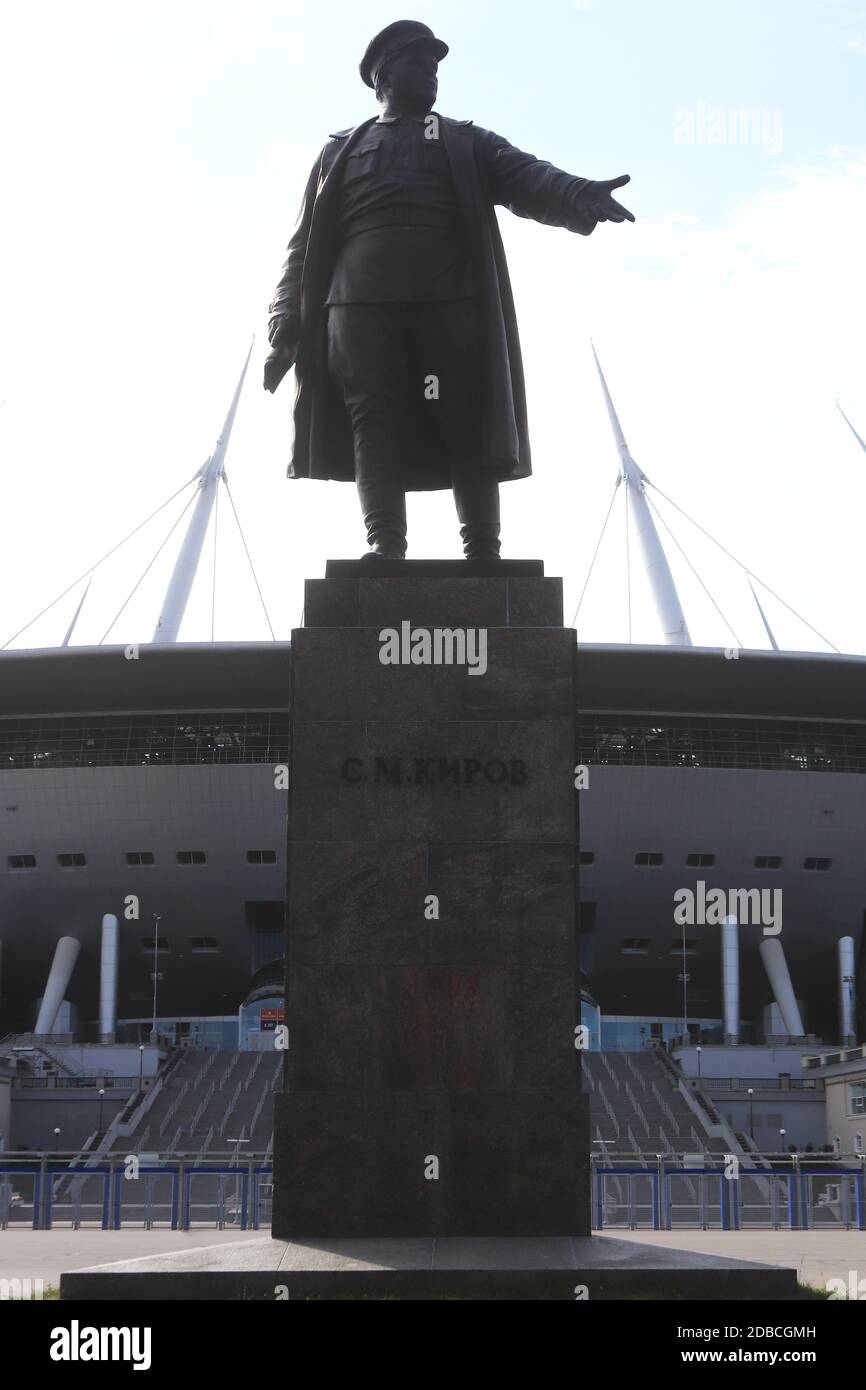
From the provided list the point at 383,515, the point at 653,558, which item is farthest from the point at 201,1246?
the point at 653,558

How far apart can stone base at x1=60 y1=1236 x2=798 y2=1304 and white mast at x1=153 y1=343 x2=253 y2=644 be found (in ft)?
206

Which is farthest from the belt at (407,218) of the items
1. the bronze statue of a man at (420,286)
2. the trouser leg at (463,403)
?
the trouser leg at (463,403)

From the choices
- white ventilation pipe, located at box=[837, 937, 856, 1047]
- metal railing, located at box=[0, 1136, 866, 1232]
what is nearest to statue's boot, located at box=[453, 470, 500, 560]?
metal railing, located at box=[0, 1136, 866, 1232]

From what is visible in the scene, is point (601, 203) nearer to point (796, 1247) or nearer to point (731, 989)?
point (796, 1247)

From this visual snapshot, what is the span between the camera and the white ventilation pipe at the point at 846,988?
66.7 meters

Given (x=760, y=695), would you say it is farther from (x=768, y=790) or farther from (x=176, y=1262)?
(x=176, y=1262)

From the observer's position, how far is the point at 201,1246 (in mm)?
12477

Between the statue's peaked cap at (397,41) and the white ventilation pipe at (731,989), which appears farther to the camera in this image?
the white ventilation pipe at (731,989)

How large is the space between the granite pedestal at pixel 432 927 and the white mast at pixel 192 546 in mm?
60834

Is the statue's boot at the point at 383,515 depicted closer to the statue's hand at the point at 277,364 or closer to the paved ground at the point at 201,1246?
the statue's hand at the point at 277,364

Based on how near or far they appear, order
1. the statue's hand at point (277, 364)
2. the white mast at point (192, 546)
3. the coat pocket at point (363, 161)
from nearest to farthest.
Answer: the coat pocket at point (363, 161), the statue's hand at point (277, 364), the white mast at point (192, 546)

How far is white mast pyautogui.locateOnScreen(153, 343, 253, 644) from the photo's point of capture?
244 feet

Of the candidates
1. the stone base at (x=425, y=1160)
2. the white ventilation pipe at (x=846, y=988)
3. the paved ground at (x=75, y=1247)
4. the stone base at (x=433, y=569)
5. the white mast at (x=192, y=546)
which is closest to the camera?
the stone base at (x=425, y=1160)

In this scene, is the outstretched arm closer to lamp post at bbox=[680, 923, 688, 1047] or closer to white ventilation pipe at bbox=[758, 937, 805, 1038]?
lamp post at bbox=[680, 923, 688, 1047]
